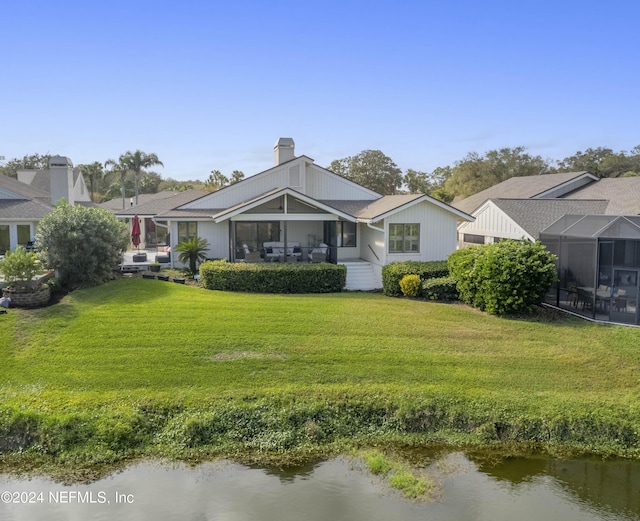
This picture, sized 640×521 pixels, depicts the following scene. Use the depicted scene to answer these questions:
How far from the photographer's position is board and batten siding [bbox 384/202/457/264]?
2242 cm

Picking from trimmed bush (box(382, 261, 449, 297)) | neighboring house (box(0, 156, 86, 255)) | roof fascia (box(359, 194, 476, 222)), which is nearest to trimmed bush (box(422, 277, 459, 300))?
trimmed bush (box(382, 261, 449, 297))

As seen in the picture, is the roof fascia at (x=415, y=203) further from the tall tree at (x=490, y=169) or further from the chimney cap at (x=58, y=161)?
the tall tree at (x=490, y=169)

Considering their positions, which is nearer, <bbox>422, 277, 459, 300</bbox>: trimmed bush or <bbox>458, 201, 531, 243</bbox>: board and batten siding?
<bbox>422, 277, 459, 300</bbox>: trimmed bush

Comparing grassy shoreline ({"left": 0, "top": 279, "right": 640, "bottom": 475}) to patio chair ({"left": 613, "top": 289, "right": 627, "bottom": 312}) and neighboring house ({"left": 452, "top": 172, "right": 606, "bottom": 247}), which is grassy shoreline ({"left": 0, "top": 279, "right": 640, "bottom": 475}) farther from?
neighboring house ({"left": 452, "top": 172, "right": 606, "bottom": 247})

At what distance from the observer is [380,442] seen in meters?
10.4

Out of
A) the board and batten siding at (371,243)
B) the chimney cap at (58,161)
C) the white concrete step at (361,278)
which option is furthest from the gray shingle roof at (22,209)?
the board and batten siding at (371,243)

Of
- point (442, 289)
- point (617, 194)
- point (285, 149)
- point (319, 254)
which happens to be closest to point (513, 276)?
point (442, 289)

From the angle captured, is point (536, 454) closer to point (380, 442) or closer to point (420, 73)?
point (380, 442)

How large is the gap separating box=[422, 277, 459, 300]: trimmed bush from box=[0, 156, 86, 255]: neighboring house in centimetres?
1929

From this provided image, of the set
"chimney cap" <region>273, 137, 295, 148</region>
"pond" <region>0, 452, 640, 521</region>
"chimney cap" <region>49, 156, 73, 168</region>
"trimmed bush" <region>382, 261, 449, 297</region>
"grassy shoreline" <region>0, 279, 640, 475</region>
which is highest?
"chimney cap" <region>273, 137, 295, 148</region>

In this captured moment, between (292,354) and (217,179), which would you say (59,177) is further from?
(217,179)

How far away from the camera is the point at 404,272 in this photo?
2036 centimetres

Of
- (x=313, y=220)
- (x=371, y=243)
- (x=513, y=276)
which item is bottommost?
(x=513, y=276)

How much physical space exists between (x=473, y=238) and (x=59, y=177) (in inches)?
928
